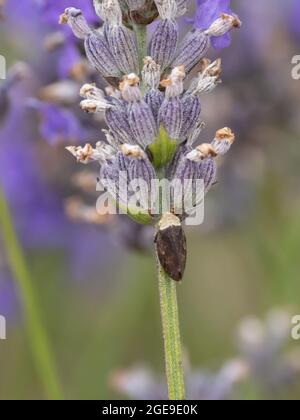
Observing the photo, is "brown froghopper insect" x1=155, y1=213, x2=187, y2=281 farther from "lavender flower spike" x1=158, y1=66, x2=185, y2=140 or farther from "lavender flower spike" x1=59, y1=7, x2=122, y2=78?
"lavender flower spike" x1=59, y1=7, x2=122, y2=78

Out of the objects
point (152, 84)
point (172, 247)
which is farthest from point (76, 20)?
point (172, 247)

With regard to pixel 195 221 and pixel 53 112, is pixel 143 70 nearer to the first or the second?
pixel 195 221

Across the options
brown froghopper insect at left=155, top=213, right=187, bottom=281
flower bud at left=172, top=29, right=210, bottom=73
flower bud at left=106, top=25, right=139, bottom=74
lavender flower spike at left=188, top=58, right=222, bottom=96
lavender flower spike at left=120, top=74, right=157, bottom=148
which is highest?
flower bud at left=172, top=29, right=210, bottom=73

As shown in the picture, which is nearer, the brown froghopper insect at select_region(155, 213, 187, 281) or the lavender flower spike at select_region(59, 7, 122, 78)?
the brown froghopper insect at select_region(155, 213, 187, 281)

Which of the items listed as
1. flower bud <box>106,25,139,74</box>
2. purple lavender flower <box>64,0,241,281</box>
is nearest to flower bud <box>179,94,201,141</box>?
purple lavender flower <box>64,0,241,281</box>

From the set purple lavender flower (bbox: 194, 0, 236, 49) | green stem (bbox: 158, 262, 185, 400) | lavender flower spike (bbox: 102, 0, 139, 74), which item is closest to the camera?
green stem (bbox: 158, 262, 185, 400)

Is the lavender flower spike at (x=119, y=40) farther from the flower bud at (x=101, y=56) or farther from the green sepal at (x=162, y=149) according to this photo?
the green sepal at (x=162, y=149)

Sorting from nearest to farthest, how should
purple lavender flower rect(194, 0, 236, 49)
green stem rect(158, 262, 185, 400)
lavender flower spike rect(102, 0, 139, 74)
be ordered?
green stem rect(158, 262, 185, 400)
lavender flower spike rect(102, 0, 139, 74)
purple lavender flower rect(194, 0, 236, 49)

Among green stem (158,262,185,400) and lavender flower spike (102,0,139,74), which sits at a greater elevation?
lavender flower spike (102,0,139,74)
